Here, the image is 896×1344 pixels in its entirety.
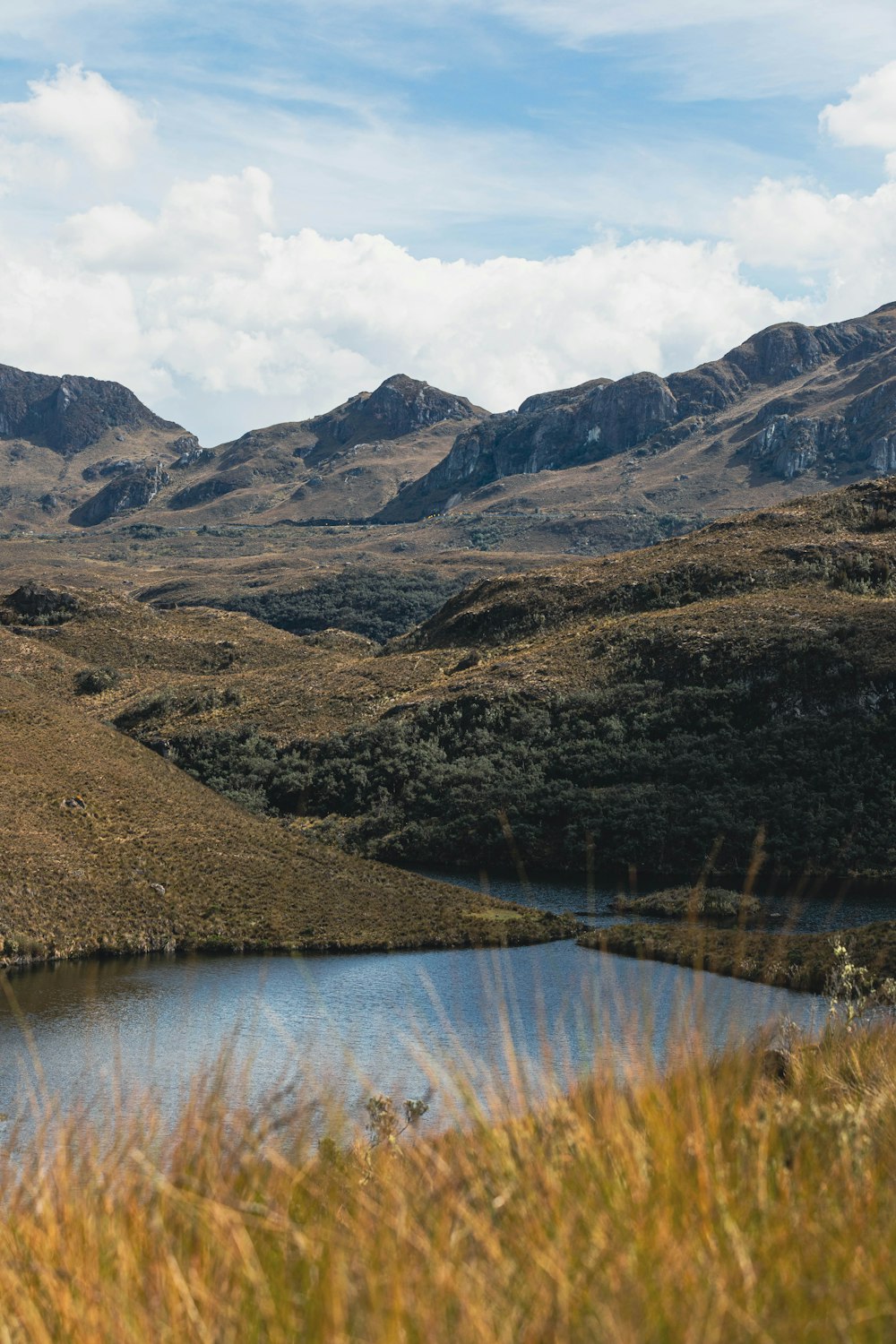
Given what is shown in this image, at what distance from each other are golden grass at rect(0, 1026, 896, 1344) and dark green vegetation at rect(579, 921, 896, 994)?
2809 centimetres

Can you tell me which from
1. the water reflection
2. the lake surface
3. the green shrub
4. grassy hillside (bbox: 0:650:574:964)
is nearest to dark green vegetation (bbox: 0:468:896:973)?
the green shrub

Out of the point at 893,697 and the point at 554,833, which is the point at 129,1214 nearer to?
the point at 554,833

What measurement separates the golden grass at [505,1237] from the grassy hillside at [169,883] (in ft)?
120

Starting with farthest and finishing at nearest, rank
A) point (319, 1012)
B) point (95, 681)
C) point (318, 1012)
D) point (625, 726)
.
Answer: point (95, 681) < point (625, 726) < point (319, 1012) < point (318, 1012)

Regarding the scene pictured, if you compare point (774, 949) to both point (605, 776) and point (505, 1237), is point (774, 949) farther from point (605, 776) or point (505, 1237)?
point (505, 1237)

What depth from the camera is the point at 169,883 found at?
4828cm

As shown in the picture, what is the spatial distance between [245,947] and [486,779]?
89.8 feet

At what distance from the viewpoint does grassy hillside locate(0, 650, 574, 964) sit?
43844 mm

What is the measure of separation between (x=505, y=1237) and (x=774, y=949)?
36.0m

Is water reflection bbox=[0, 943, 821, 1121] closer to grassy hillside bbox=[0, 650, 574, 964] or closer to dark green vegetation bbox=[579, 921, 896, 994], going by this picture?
dark green vegetation bbox=[579, 921, 896, 994]

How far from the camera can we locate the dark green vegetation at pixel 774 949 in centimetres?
3650

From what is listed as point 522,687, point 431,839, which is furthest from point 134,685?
point 431,839

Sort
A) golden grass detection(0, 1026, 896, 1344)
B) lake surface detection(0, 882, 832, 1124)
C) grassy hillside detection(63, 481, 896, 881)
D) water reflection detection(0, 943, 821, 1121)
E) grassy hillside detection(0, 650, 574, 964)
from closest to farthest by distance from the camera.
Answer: golden grass detection(0, 1026, 896, 1344)
lake surface detection(0, 882, 832, 1124)
water reflection detection(0, 943, 821, 1121)
grassy hillside detection(0, 650, 574, 964)
grassy hillside detection(63, 481, 896, 881)

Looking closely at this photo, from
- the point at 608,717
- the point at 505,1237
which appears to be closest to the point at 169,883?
the point at 608,717
